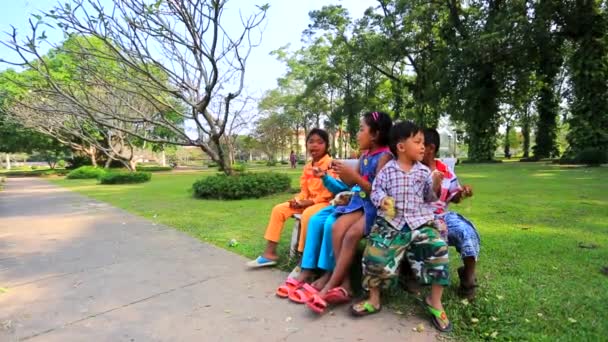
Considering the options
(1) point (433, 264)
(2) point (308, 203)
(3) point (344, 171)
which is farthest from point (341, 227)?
(2) point (308, 203)

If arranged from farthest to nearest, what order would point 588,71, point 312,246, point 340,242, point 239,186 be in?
point 588,71
point 239,186
point 312,246
point 340,242

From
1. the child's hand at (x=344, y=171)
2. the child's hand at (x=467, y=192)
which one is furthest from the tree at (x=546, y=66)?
the child's hand at (x=344, y=171)

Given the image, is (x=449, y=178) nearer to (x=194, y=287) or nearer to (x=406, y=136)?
(x=406, y=136)

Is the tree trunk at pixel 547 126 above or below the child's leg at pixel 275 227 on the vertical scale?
above

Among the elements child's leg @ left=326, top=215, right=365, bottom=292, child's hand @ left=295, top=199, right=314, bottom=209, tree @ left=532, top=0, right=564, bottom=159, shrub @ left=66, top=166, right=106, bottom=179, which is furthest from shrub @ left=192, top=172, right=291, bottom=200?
shrub @ left=66, top=166, right=106, bottom=179

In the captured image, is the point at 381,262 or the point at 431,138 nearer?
the point at 381,262

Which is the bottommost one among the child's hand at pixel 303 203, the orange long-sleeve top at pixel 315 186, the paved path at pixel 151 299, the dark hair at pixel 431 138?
the paved path at pixel 151 299

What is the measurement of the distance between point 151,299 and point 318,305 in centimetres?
135

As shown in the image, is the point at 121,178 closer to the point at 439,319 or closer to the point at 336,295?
the point at 336,295

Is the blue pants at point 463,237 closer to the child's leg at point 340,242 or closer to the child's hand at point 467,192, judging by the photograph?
the child's hand at point 467,192

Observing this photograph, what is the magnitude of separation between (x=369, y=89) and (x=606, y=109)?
16948mm

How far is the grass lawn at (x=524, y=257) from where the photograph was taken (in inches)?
86.0

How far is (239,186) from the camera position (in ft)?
29.2

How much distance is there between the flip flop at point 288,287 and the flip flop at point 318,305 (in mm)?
342
